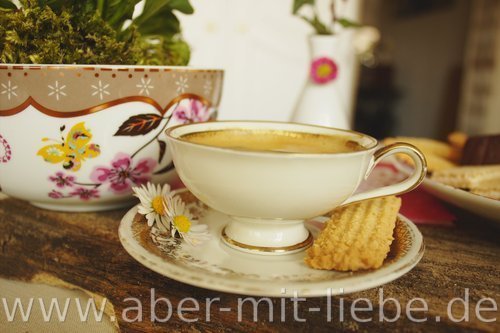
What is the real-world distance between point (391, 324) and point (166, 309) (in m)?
0.18

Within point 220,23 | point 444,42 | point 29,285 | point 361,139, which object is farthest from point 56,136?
point 444,42

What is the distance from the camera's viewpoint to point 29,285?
0.43 m

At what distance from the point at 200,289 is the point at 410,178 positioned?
0.69 ft

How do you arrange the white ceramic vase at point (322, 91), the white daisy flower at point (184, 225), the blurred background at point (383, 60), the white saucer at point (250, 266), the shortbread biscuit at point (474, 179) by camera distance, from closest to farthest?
the white saucer at point (250, 266) < the white daisy flower at point (184, 225) < the shortbread biscuit at point (474, 179) < the white ceramic vase at point (322, 91) < the blurred background at point (383, 60)

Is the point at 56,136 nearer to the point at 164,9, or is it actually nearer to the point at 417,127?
the point at 164,9

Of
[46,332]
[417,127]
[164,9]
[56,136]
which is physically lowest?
[417,127]

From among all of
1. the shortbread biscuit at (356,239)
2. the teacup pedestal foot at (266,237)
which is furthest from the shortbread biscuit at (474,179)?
the teacup pedestal foot at (266,237)

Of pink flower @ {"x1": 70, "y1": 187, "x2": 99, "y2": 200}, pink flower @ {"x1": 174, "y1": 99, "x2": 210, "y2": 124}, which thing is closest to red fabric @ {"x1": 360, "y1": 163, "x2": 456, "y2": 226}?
pink flower @ {"x1": 174, "y1": 99, "x2": 210, "y2": 124}

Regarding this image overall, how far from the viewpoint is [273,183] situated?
1.00ft

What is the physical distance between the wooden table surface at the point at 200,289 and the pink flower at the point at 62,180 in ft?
0.16

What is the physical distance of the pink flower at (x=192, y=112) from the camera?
46 cm

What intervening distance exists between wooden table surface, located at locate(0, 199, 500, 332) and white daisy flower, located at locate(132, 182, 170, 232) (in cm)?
4

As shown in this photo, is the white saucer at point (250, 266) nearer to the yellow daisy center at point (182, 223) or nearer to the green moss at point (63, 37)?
the yellow daisy center at point (182, 223)

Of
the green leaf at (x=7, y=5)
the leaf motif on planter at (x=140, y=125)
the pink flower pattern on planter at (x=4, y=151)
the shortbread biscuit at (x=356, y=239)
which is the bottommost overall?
the shortbread biscuit at (x=356, y=239)
